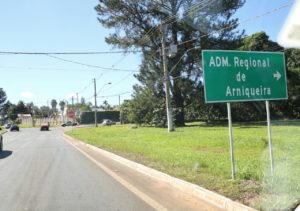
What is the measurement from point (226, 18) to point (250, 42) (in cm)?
719

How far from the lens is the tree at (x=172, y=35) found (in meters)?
45.3

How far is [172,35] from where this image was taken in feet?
158

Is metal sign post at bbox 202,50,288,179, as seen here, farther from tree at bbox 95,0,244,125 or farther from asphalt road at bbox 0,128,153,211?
tree at bbox 95,0,244,125

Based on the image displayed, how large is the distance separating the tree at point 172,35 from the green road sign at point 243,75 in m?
34.2

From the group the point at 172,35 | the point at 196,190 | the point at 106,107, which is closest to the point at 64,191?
the point at 196,190

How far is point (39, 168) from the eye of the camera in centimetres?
1558

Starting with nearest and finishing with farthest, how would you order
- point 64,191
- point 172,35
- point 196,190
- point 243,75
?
point 196,190 < point 243,75 < point 64,191 < point 172,35

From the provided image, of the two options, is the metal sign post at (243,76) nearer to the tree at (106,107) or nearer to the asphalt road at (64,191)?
the asphalt road at (64,191)

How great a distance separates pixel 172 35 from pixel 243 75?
127 ft

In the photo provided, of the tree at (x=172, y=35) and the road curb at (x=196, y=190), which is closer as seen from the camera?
the road curb at (x=196, y=190)

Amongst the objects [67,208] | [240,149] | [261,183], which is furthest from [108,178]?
[240,149]

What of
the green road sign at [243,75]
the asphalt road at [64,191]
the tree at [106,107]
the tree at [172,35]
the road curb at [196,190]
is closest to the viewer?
the road curb at [196,190]

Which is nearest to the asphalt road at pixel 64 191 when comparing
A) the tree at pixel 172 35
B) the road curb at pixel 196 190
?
the road curb at pixel 196 190

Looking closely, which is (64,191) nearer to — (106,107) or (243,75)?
(243,75)
